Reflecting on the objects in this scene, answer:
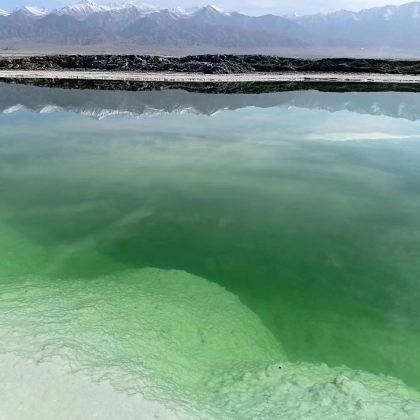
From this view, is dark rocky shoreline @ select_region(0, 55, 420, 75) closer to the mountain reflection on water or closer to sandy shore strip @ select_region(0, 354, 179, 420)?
the mountain reflection on water

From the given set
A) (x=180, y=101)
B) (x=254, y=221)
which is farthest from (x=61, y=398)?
(x=180, y=101)

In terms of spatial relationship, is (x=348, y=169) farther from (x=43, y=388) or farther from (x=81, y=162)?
(x=43, y=388)

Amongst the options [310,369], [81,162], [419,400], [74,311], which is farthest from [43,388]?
[81,162]

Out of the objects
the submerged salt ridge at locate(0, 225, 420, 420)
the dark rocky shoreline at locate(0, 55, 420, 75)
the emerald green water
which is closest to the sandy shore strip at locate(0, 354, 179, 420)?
the submerged salt ridge at locate(0, 225, 420, 420)

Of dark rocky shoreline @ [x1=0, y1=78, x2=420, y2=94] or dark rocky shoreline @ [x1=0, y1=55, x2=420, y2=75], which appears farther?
dark rocky shoreline @ [x1=0, y1=55, x2=420, y2=75]

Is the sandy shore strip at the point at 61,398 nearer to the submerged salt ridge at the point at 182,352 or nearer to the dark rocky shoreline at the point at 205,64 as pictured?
the submerged salt ridge at the point at 182,352

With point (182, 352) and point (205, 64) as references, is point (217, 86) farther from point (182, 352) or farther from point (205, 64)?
point (182, 352)
